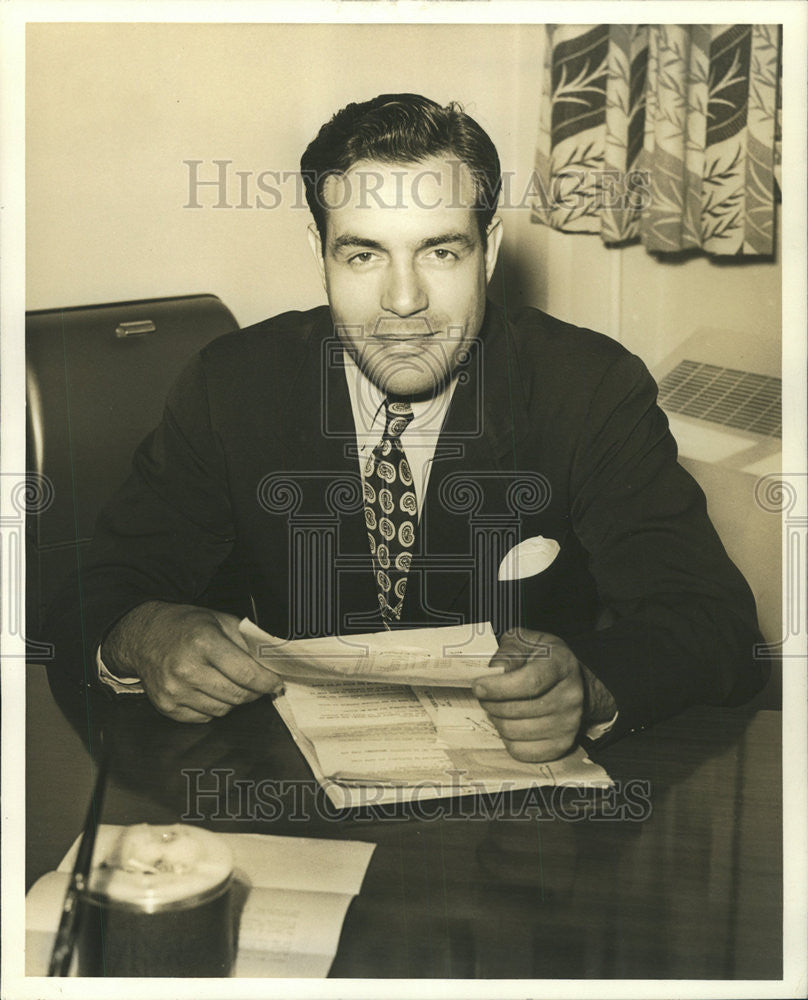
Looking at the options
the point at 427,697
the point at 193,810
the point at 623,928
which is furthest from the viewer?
the point at 427,697

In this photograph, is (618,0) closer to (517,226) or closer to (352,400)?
(517,226)

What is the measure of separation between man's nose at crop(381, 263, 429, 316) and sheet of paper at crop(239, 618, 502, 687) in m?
0.43

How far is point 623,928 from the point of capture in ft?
3.13

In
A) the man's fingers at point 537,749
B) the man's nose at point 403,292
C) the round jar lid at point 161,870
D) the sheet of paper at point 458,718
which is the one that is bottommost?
the round jar lid at point 161,870

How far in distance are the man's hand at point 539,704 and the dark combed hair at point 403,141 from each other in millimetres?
602

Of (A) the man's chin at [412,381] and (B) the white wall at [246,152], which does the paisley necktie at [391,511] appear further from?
(B) the white wall at [246,152]

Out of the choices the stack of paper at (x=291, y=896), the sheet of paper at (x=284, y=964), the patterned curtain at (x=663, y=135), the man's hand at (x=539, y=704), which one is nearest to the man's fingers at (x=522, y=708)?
the man's hand at (x=539, y=704)

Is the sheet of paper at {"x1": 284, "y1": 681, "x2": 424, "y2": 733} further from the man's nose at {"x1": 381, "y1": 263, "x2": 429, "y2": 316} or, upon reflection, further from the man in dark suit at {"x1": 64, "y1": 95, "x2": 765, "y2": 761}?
the man's nose at {"x1": 381, "y1": 263, "x2": 429, "y2": 316}

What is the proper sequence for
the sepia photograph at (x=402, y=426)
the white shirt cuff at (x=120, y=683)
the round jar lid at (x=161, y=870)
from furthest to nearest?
the white shirt cuff at (x=120, y=683) → the sepia photograph at (x=402, y=426) → the round jar lid at (x=161, y=870)

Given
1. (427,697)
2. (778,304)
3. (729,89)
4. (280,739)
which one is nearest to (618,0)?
(729,89)

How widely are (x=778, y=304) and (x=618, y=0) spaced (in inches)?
17.4

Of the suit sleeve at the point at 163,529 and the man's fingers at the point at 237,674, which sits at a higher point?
the suit sleeve at the point at 163,529

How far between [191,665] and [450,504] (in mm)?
407

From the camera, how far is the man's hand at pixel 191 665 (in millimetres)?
1192
